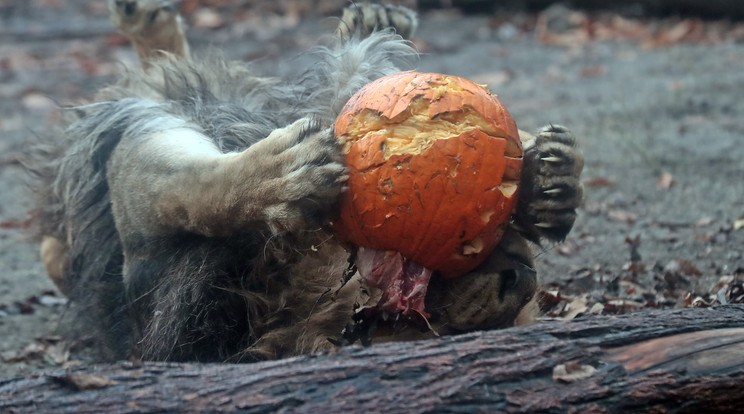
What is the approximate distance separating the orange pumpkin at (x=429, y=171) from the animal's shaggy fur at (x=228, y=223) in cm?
9

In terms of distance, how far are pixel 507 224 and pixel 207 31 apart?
9.68 meters

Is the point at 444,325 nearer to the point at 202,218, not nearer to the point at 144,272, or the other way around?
the point at 202,218

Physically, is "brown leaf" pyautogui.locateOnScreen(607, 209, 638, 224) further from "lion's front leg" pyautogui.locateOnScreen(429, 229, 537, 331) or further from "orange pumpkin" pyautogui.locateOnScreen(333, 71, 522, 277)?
"orange pumpkin" pyautogui.locateOnScreen(333, 71, 522, 277)

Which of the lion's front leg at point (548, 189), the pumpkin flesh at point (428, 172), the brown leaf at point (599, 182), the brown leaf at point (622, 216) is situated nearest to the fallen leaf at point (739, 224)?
the brown leaf at point (622, 216)

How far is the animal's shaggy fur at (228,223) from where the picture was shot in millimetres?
3070

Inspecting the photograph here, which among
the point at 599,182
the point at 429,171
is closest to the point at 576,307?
the point at 429,171

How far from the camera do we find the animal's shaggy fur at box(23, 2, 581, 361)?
307 cm

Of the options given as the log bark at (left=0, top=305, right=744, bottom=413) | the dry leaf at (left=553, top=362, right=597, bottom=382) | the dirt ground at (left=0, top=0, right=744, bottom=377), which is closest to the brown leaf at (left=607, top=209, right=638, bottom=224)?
the dirt ground at (left=0, top=0, right=744, bottom=377)

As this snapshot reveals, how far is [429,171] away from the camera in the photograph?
2.90m

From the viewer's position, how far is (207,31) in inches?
483

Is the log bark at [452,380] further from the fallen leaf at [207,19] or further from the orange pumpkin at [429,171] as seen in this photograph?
the fallen leaf at [207,19]

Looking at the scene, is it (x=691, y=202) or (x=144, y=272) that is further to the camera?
(x=691, y=202)

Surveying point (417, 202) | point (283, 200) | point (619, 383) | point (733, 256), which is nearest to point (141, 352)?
point (283, 200)

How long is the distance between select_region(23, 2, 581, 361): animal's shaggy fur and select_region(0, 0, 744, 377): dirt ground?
45cm
